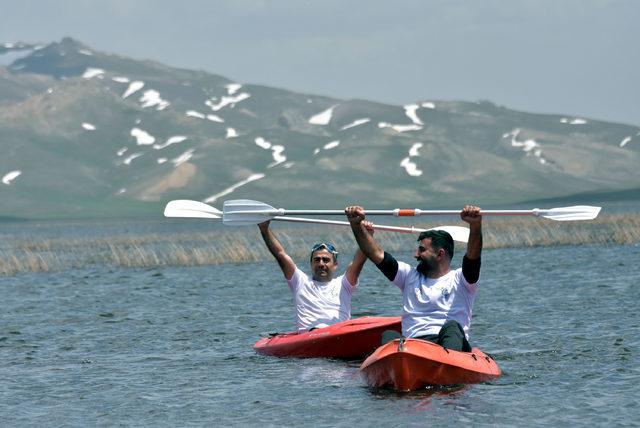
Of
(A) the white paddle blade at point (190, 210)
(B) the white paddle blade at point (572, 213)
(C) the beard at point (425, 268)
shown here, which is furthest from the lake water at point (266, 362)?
(A) the white paddle blade at point (190, 210)

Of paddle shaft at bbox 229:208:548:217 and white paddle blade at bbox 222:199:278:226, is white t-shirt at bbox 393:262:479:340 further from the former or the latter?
white paddle blade at bbox 222:199:278:226

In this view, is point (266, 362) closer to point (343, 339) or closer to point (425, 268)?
point (343, 339)

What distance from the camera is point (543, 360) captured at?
2283cm

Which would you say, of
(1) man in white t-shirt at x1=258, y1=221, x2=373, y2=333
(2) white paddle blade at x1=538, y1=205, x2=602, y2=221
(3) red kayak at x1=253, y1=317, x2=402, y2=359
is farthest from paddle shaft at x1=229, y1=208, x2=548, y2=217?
(3) red kayak at x1=253, y1=317, x2=402, y2=359

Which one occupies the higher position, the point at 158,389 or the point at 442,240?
the point at 442,240

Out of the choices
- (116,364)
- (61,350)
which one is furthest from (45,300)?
(116,364)

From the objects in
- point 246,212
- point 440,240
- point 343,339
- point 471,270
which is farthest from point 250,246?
point 471,270

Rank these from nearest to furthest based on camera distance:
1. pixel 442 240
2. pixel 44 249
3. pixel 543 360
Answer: pixel 442 240, pixel 543 360, pixel 44 249

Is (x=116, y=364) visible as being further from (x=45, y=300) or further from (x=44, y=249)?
(x=44, y=249)

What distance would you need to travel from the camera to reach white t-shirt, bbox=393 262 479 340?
18281 mm

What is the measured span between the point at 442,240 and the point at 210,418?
12.8 feet

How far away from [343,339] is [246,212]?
9.11ft

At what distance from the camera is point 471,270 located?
1761 cm

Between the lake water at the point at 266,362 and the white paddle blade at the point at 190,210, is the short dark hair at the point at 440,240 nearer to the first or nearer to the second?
the lake water at the point at 266,362
